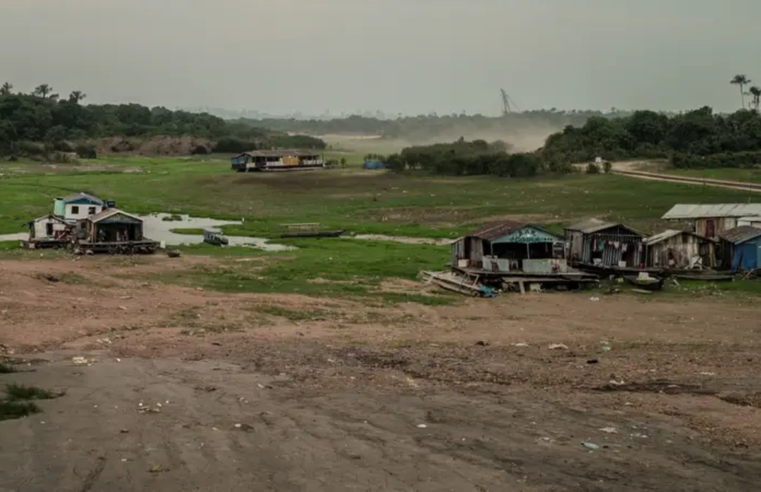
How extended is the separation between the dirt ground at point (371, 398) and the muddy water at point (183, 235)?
22.7 metres

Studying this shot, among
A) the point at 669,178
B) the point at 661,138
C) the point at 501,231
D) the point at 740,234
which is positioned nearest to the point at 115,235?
the point at 501,231

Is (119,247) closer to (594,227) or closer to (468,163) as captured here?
(594,227)

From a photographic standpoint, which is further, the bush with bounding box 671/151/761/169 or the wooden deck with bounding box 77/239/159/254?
the bush with bounding box 671/151/761/169

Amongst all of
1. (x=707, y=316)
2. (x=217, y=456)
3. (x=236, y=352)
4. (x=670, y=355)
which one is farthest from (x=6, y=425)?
(x=707, y=316)

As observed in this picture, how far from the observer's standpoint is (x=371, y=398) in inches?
705

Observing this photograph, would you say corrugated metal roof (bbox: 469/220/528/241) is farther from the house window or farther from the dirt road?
the dirt road

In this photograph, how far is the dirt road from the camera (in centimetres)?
7388

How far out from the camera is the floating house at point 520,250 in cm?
3888

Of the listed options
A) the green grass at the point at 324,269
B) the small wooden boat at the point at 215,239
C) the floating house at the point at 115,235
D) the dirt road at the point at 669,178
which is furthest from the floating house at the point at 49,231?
the dirt road at the point at 669,178

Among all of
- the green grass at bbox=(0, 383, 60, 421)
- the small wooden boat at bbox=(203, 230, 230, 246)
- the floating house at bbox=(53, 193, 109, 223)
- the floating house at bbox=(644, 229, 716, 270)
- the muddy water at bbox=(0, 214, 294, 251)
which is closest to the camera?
the green grass at bbox=(0, 383, 60, 421)

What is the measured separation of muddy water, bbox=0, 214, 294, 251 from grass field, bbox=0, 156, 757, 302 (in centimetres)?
196

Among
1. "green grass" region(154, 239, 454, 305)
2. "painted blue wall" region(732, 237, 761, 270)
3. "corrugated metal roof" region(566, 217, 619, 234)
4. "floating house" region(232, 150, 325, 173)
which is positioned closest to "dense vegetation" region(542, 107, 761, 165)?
"floating house" region(232, 150, 325, 173)

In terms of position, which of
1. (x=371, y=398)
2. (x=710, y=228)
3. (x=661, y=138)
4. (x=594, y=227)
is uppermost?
(x=661, y=138)

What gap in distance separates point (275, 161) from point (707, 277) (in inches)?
3254
